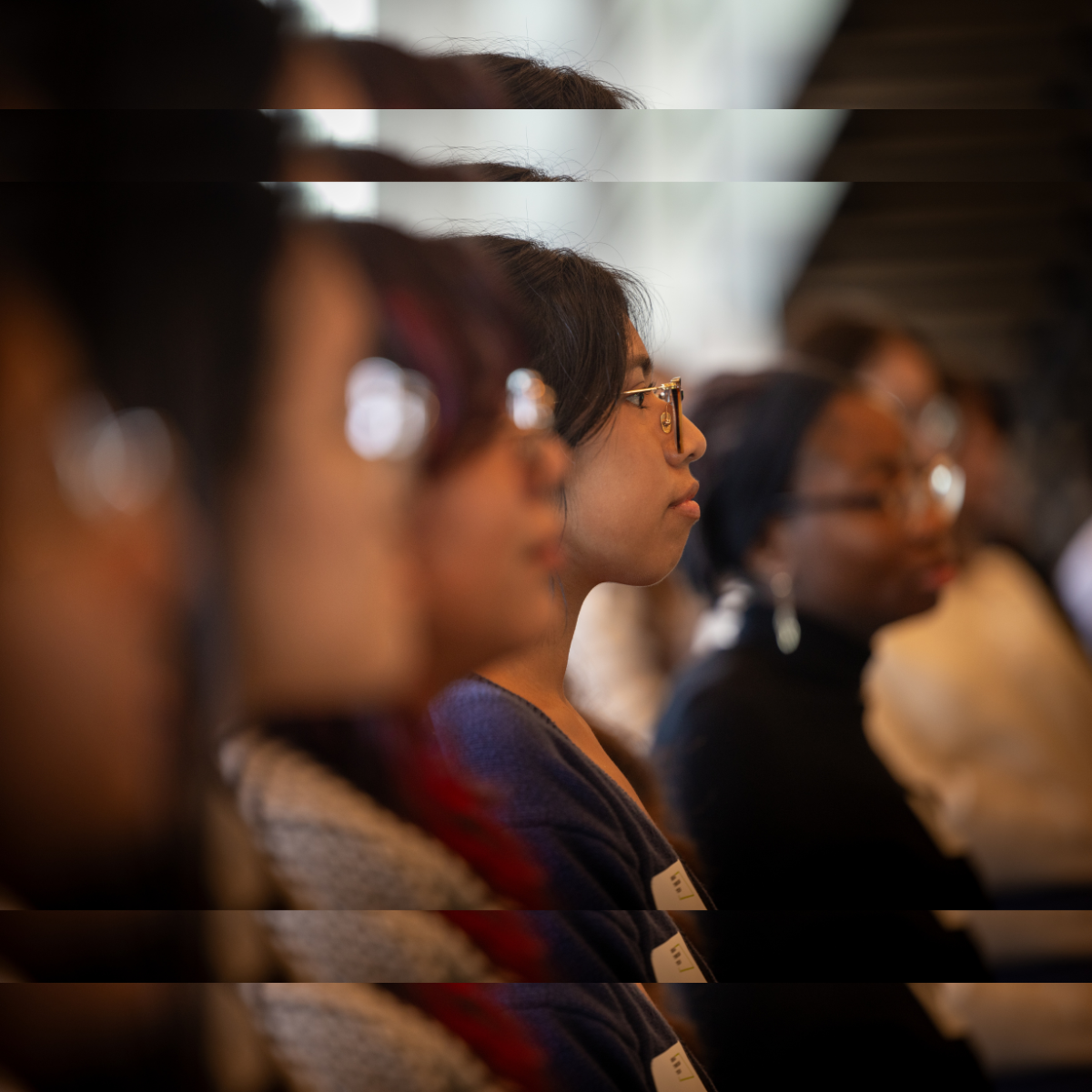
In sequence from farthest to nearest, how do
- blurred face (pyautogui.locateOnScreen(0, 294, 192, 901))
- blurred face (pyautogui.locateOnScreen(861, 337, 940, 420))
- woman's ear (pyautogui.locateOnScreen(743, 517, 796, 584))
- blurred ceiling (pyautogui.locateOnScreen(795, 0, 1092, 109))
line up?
blurred face (pyautogui.locateOnScreen(861, 337, 940, 420)) < woman's ear (pyautogui.locateOnScreen(743, 517, 796, 584)) < blurred ceiling (pyautogui.locateOnScreen(795, 0, 1092, 109)) < blurred face (pyautogui.locateOnScreen(0, 294, 192, 901))

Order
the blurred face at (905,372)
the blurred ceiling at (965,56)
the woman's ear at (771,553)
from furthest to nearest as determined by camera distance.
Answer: the blurred face at (905,372), the woman's ear at (771,553), the blurred ceiling at (965,56)

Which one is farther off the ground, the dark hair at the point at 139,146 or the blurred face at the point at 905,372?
the dark hair at the point at 139,146

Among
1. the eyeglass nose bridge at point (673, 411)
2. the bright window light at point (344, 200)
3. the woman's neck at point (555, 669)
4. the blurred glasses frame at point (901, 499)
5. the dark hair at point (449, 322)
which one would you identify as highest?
the bright window light at point (344, 200)

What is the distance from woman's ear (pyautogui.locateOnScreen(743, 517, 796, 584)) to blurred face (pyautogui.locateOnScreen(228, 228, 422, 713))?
0.31 metres

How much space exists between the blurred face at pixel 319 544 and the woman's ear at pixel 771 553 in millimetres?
306

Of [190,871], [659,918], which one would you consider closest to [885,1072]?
[659,918]

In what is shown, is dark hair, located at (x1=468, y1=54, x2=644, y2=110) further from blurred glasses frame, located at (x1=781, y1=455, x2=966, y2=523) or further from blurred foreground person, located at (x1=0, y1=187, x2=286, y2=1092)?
blurred glasses frame, located at (x1=781, y1=455, x2=966, y2=523)

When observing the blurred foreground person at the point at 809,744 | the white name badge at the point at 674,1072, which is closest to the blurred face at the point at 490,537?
the blurred foreground person at the point at 809,744

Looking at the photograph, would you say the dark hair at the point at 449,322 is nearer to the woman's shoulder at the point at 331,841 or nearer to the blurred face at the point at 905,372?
the woman's shoulder at the point at 331,841

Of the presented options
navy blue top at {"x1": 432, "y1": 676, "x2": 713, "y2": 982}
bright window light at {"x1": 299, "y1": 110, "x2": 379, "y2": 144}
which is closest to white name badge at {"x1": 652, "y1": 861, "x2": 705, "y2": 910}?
navy blue top at {"x1": 432, "y1": 676, "x2": 713, "y2": 982}

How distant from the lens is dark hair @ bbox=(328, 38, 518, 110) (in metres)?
0.58

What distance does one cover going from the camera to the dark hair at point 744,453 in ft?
2.18

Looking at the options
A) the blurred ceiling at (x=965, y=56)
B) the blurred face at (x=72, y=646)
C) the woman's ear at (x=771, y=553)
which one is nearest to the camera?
the blurred face at (x=72, y=646)

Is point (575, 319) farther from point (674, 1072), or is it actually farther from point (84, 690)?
point (674, 1072)
